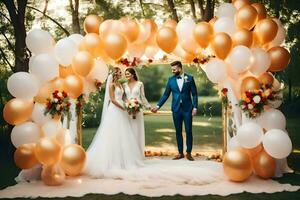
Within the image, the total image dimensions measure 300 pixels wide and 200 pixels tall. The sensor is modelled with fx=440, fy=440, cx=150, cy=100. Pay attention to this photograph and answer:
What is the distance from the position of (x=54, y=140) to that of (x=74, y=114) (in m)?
0.83

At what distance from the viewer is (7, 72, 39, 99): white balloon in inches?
278

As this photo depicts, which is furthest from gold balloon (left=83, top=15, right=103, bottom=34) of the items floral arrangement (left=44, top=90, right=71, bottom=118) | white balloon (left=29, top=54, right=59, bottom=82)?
floral arrangement (left=44, top=90, right=71, bottom=118)

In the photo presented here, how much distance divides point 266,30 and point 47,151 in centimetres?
398

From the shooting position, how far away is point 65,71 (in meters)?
7.61

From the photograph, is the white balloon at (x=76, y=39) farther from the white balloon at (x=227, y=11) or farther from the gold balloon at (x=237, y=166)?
the gold balloon at (x=237, y=166)

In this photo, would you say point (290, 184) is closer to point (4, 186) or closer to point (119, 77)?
point (119, 77)

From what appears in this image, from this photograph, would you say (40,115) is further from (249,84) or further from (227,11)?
(227,11)

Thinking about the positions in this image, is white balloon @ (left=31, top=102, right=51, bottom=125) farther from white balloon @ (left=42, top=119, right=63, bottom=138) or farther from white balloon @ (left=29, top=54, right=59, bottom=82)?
white balloon @ (left=29, top=54, right=59, bottom=82)

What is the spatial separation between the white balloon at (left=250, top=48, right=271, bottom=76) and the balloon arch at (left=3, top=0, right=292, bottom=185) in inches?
0.6

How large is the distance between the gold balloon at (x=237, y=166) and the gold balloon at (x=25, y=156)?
3101 millimetres

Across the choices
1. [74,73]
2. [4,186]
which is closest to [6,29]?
[74,73]

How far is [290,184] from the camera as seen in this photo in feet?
22.2

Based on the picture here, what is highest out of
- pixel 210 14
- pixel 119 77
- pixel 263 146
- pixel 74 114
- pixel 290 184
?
pixel 210 14

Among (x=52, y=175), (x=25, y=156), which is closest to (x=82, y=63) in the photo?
(x=25, y=156)
